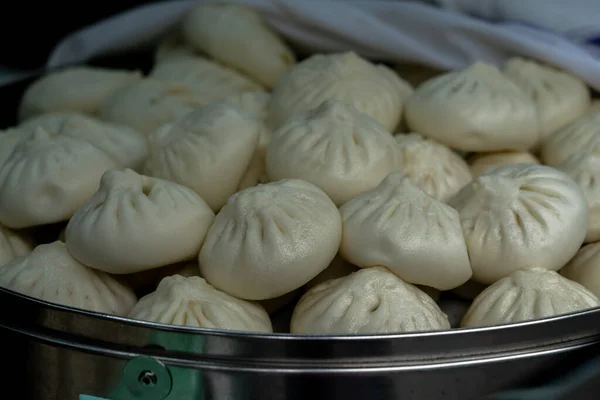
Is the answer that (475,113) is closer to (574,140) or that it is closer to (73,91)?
(574,140)

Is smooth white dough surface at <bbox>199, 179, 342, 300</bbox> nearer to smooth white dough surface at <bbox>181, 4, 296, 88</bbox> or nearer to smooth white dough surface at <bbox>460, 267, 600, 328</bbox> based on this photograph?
smooth white dough surface at <bbox>460, 267, 600, 328</bbox>

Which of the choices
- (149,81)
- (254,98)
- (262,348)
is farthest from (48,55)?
(262,348)

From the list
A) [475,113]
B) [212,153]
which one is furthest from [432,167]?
[212,153]

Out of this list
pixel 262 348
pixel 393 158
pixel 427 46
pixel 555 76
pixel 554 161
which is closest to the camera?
pixel 262 348

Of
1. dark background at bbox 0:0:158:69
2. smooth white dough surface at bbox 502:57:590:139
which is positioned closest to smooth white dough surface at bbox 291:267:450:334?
smooth white dough surface at bbox 502:57:590:139

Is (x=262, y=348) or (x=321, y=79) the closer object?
(x=262, y=348)

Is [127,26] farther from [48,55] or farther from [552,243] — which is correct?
[552,243]
